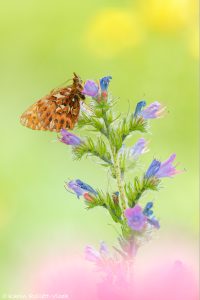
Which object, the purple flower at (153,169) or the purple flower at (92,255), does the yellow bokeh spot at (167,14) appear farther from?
the purple flower at (92,255)

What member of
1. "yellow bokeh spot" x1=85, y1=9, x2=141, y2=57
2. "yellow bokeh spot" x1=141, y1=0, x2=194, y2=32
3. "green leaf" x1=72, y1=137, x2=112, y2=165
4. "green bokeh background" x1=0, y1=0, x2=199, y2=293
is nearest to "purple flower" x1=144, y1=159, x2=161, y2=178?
"green leaf" x1=72, y1=137, x2=112, y2=165

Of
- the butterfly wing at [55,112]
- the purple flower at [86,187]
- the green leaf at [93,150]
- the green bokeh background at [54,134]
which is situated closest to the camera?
the green leaf at [93,150]

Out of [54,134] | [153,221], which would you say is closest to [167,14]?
[54,134]

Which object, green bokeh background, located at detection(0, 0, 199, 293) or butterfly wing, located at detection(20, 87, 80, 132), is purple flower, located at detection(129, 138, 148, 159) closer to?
butterfly wing, located at detection(20, 87, 80, 132)

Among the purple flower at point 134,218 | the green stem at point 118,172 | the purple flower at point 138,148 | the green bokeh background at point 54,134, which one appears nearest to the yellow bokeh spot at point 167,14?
the green bokeh background at point 54,134

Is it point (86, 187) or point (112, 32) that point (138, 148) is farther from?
point (112, 32)

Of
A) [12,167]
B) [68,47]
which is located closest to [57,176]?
[12,167]

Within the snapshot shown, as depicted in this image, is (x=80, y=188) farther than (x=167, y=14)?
No
